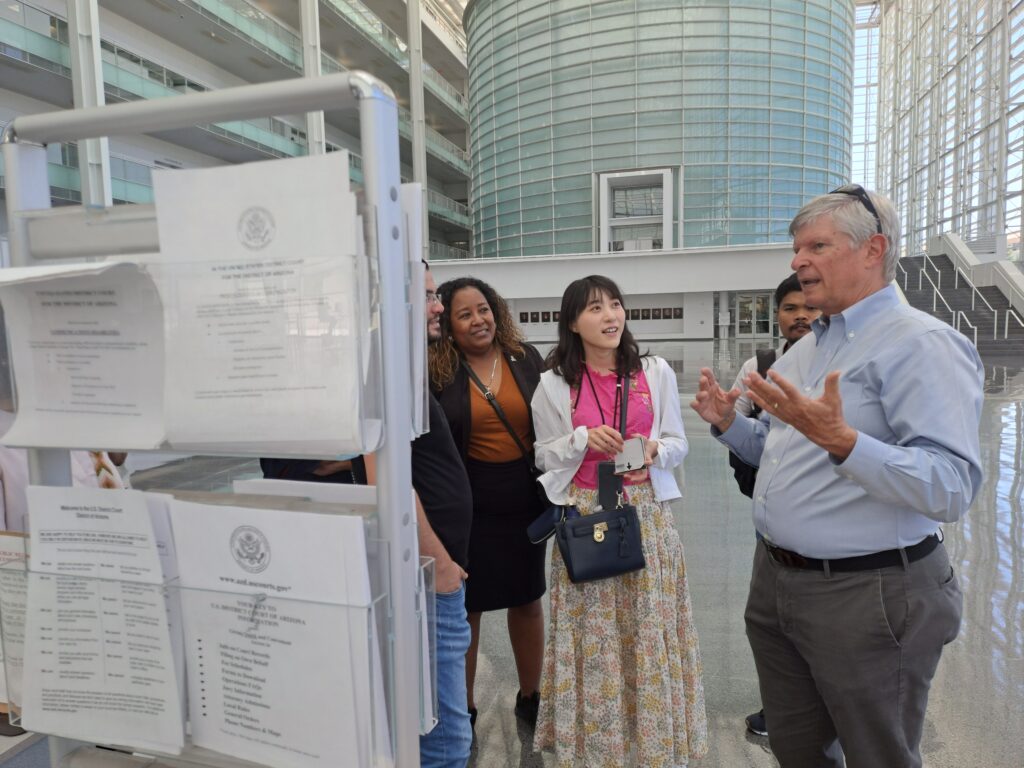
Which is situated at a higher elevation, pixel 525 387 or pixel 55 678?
pixel 525 387

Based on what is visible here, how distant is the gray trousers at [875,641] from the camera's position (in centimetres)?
155

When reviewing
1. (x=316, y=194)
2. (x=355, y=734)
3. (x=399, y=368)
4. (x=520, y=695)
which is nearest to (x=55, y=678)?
(x=355, y=734)

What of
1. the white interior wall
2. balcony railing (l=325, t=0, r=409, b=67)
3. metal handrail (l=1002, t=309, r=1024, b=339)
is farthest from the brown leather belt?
balcony railing (l=325, t=0, r=409, b=67)

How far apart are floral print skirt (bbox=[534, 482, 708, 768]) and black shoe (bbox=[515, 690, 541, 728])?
29cm

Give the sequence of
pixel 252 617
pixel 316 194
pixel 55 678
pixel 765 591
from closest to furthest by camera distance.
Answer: pixel 316 194 → pixel 252 617 → pixel 55 678 → pixel 765 591

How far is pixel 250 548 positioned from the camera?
3.07ft

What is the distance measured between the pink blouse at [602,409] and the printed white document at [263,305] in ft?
5.24

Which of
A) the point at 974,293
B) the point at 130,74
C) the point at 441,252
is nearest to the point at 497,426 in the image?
the point at 130,74

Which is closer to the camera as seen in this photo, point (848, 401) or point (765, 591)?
point (848, 401)

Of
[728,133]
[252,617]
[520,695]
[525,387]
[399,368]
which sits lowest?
[520,695]

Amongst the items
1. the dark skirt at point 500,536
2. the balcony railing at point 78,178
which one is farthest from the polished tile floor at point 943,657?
the balcony railing at point 78,178

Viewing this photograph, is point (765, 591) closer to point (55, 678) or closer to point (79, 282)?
point (55, 678)

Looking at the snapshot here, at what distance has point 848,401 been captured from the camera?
5.28ft

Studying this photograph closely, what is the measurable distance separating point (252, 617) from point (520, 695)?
212 cm
